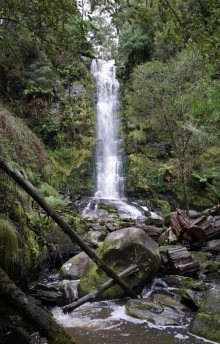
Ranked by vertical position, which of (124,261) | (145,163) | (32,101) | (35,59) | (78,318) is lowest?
(78,318)

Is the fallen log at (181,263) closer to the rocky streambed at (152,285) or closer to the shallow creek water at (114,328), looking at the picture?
the rocky streambed at (152,285)

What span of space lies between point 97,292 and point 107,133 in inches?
693

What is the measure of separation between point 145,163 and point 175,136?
461 cm

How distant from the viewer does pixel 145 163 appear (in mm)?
18719

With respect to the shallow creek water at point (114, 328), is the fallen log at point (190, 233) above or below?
above

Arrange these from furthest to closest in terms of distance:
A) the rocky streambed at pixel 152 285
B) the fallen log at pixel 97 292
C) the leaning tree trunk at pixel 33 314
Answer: the fallen log at pixel 97 292, the rocky streambed at pixel 152 285, the leaning tree trunk at pixel 33 314

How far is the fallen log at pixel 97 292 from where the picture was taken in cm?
430

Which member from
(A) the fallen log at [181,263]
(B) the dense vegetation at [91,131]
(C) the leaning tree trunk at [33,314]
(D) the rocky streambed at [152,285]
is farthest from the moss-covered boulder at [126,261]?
(C) the leaning tree trunk at [33,314]

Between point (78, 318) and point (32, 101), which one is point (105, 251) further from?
point (32, 101)

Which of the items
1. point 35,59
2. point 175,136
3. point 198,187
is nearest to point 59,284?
point 175,136

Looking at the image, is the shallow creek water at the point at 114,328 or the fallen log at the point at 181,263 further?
the fallen log at the point at 181,263

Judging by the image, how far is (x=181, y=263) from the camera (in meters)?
6.39

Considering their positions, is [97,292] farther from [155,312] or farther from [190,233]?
[190,233]

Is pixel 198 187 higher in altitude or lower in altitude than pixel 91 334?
higher
